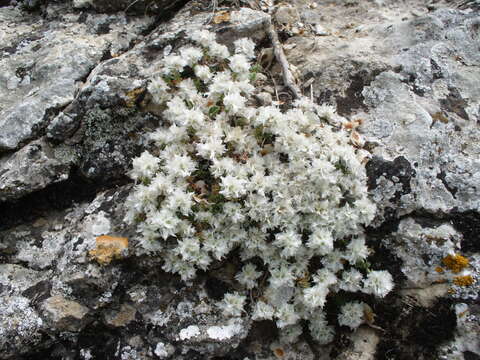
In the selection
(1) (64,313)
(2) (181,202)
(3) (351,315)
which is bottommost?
(3) (351,315)

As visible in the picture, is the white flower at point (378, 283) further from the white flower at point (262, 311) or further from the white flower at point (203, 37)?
the white flower at point (203, 37)

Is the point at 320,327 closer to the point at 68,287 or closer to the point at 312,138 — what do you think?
the point at 312,138

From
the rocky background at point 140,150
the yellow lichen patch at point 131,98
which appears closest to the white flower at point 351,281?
the rocky background at point 140,150

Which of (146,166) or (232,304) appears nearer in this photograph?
(232,304)

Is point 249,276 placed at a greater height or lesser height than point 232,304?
greater

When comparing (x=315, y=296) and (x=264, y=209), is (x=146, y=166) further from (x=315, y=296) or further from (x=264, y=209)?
(x=315, y=296)

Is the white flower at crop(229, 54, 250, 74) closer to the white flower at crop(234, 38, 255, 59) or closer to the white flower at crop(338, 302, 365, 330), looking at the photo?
the white flower at crop(234, 38, 255, 59)

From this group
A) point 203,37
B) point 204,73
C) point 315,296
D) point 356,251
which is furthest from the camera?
point 203,37

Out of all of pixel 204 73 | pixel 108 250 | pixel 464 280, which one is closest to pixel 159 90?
pixel 204 73
